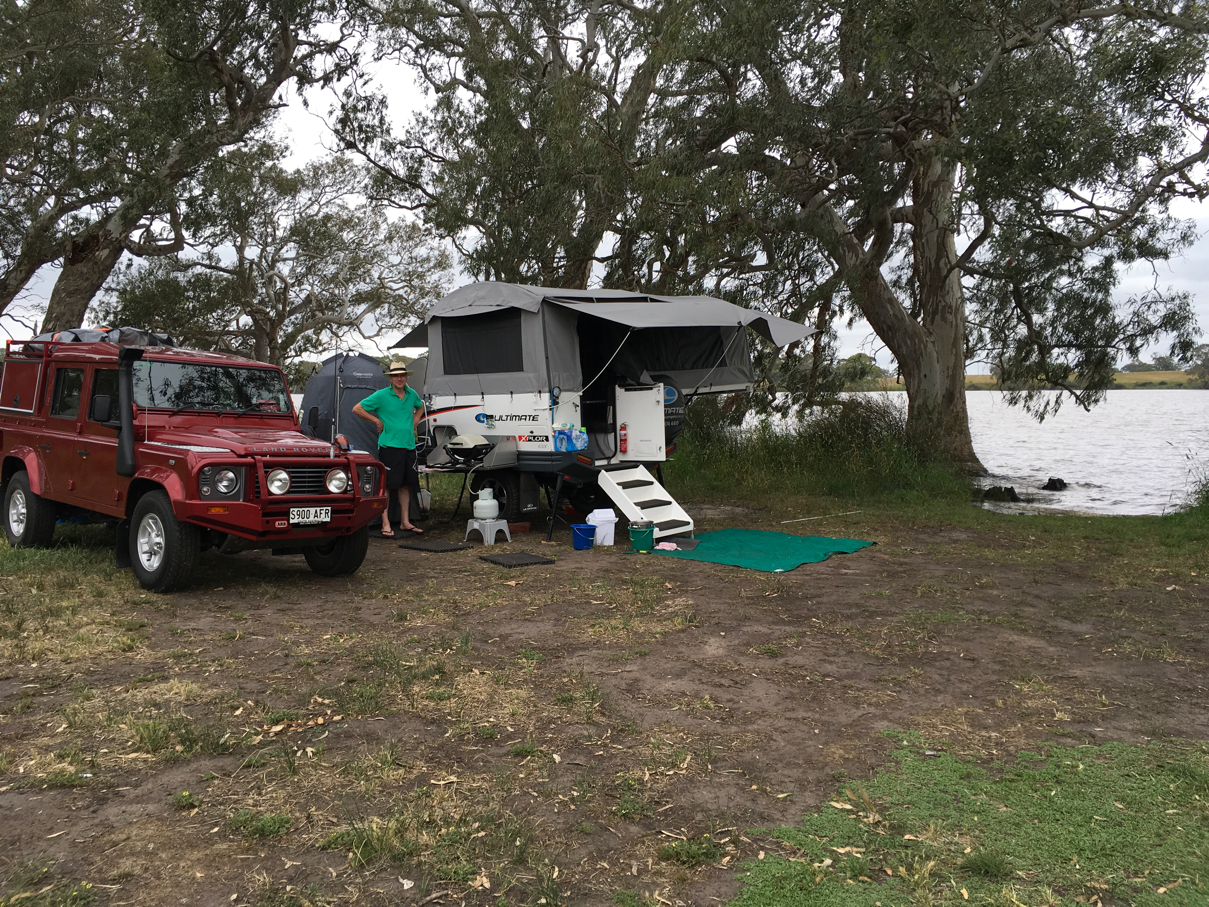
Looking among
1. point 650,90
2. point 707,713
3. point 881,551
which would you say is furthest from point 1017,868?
point 650,90

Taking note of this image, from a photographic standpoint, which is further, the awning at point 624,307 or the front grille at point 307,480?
the awning at point 624,307

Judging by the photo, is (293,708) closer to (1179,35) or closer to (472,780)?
(472,780)

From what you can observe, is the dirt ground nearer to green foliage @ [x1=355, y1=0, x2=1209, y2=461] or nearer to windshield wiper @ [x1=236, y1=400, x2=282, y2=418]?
windshield wiper @ [x1=236, y1=400, x2=282, y2=418]

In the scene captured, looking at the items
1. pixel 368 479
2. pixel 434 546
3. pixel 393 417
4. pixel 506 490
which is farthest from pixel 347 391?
pixel 368 479

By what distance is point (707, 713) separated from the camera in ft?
15.3

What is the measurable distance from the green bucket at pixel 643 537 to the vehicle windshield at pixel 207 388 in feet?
11.3

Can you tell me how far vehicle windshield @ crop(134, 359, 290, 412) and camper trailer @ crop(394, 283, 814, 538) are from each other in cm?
262

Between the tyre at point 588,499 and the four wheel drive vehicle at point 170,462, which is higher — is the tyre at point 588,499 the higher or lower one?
the lower one

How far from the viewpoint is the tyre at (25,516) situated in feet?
27.7

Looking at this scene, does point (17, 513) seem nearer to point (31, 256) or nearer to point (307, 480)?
point (307, 480)

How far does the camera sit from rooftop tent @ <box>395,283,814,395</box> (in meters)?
10.1

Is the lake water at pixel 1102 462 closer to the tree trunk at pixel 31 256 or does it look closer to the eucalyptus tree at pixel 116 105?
the eucalyptus tree at pixel 116 105

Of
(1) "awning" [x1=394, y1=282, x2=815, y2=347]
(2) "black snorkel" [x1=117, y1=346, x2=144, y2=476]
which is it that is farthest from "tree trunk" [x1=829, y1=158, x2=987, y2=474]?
(2) "black snorkel" [x1=117, y1=346, x2=144, y2=476]

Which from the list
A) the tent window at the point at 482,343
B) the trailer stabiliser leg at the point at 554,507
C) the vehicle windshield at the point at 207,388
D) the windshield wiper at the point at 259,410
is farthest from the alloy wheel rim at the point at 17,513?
the trailer stabiliser leg at the point at 554,507
